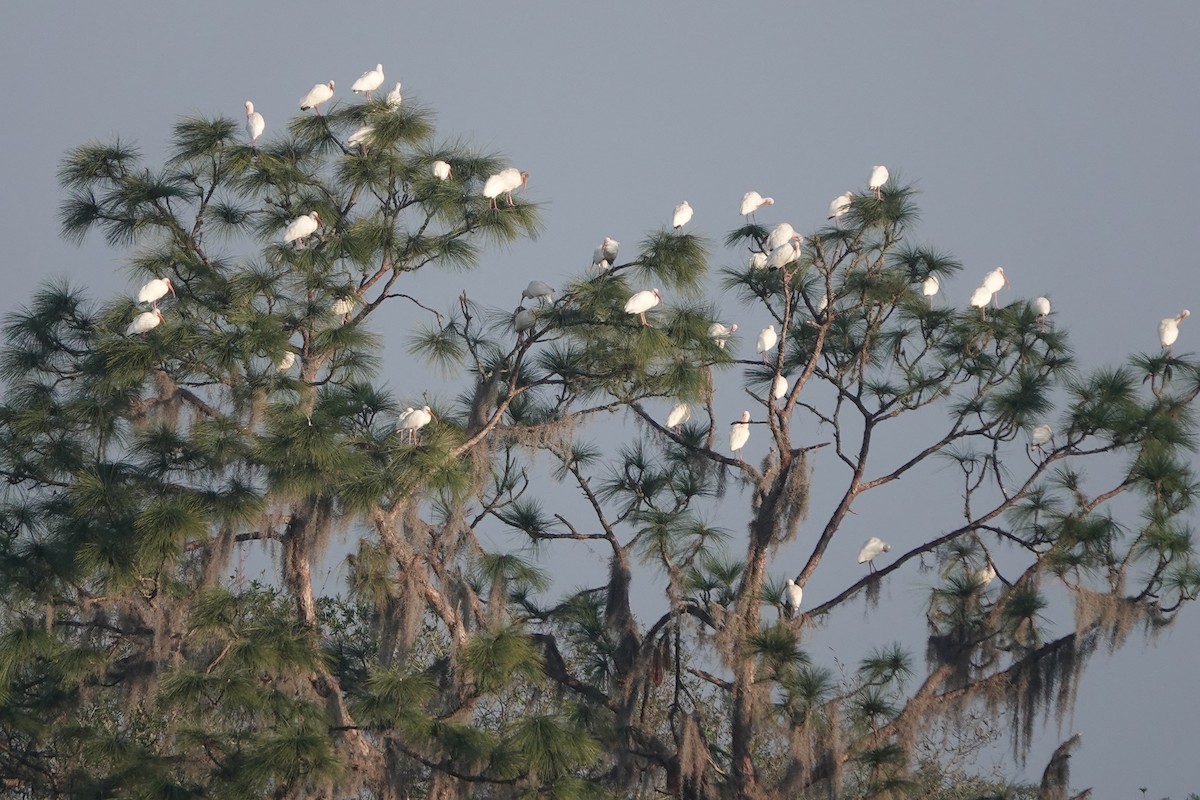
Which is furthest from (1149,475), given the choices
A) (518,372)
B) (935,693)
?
(518,372)

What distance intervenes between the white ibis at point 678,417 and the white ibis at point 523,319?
96 cm

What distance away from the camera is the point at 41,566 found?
8.47 meters

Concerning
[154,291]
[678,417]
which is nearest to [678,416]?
[678,417]

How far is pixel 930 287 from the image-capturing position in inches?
395

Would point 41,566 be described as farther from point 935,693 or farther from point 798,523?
point 935,693

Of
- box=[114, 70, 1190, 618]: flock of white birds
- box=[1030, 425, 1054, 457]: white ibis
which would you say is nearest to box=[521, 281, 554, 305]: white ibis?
box=[114, 70, 1190, 618]: flock of white birds

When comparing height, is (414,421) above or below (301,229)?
below

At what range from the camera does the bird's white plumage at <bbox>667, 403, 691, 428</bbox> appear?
31.8ft

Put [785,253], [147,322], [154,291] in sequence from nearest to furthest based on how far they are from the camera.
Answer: [147,322], [154,291], [785,253]

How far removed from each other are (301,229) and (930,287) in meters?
3.48

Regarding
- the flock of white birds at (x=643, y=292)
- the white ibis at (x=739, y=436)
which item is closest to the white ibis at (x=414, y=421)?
the flock of white birds at (x=643, y=292)

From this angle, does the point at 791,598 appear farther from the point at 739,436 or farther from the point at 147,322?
the point at 147,322

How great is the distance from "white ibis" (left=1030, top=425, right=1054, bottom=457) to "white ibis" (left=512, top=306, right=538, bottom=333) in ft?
9.04

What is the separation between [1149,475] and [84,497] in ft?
17.3
